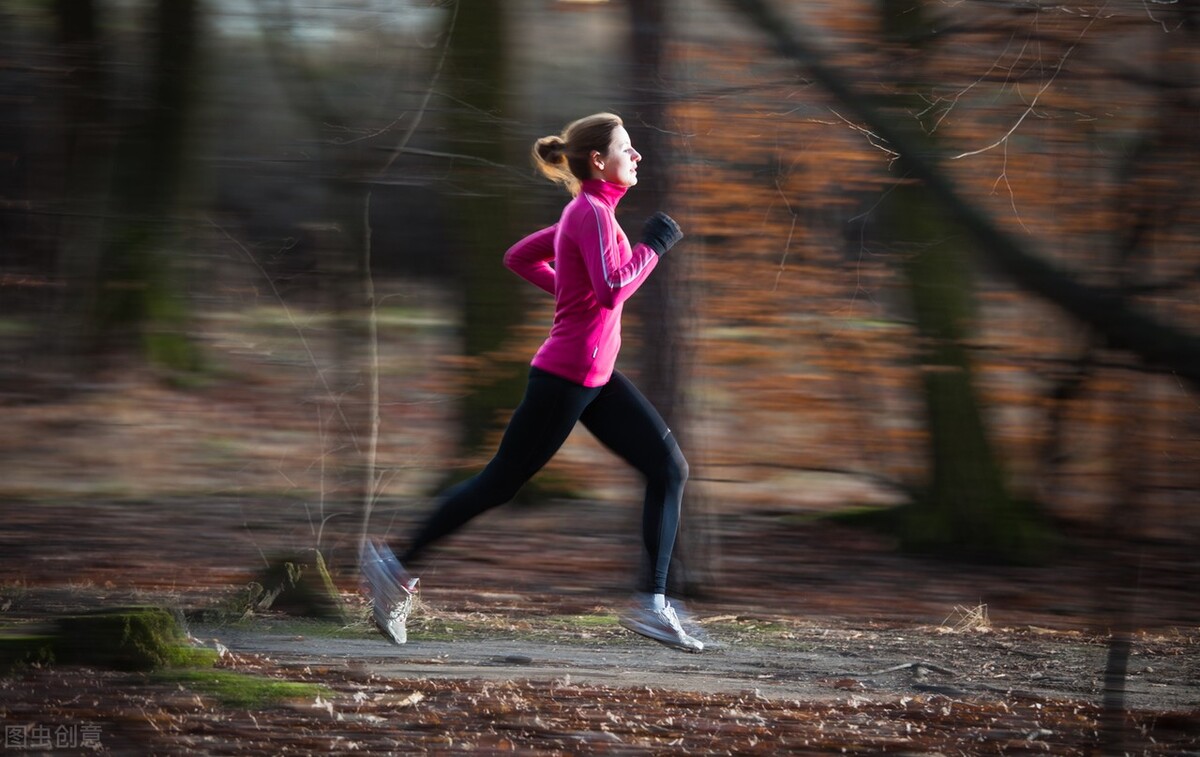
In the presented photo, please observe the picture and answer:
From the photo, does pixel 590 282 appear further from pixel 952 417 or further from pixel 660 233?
pixel 952 417

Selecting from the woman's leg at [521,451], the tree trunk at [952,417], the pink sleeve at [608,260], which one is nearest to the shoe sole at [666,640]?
the woman's leg at [521,451]

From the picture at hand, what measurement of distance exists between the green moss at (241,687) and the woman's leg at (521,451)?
2.27ft

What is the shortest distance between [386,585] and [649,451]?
1136mm

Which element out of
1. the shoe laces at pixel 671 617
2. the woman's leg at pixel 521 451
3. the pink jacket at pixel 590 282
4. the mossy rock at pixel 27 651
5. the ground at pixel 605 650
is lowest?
the ground at pixel 605 650

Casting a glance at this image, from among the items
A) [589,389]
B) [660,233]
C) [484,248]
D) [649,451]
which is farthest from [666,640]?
[484,248]

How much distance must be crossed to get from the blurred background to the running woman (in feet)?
4.65

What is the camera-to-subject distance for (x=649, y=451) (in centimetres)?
489

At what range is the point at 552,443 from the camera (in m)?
4.86

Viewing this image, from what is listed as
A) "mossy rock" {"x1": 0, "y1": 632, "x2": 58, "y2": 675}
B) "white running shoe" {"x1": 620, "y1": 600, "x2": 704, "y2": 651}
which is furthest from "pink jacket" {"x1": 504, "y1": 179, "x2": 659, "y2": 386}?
"mossy rock" {"x1": 0, "y1": 632, "x2": 58, "y2": 675}

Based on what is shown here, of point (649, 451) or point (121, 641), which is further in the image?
point (121, 641)

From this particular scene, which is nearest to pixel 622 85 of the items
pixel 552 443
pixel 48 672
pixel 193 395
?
pixel 552 443

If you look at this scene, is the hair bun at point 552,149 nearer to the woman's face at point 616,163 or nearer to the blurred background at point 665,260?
the woman's face at point 616,163

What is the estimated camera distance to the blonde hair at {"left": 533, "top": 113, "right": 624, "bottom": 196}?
4801 mm

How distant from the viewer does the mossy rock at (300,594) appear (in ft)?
21.5
